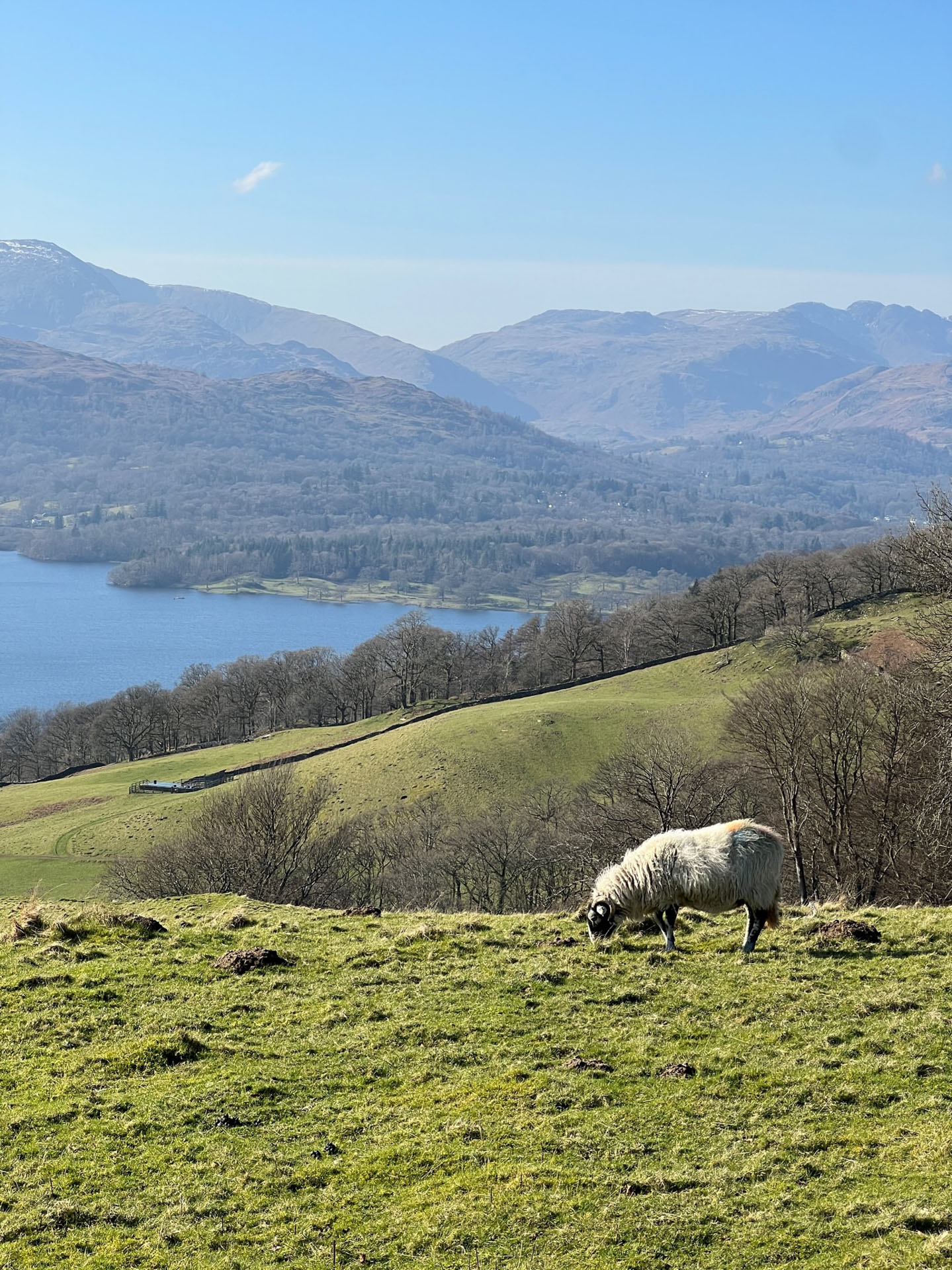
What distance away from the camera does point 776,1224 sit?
919cm

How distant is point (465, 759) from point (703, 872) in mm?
56564

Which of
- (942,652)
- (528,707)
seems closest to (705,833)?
(942,652)

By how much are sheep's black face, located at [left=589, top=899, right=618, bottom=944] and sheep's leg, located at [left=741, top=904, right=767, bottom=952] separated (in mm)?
2171

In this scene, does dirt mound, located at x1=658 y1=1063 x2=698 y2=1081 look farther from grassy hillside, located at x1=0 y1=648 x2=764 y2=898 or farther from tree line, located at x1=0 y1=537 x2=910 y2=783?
tree line, located at x1=0 y1=537 x2=910 y2=783

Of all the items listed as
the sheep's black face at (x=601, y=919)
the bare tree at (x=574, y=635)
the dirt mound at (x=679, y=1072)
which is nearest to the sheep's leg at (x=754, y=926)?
the sheep's black face at (x=601, y=919)

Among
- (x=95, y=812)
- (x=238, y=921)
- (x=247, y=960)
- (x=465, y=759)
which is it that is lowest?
Answer: (x=95, y=812)

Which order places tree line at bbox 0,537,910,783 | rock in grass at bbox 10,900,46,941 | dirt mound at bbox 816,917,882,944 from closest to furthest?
dirt mound at bbox 816,917,882,944 < rock in grass at bbox 10,900,46,941 < tree line at bbox 0,537,910,783

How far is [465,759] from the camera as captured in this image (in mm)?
72500

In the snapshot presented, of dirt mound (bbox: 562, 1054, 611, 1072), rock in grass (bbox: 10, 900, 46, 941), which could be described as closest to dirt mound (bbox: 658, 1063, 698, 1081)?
dirt mound (bbox: 562, 1054, 611, 1072)

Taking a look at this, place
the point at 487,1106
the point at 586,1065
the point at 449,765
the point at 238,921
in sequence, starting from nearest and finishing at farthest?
the point at 487,1106 → the point at 586,1065 → the point at 238,921 → the point at 449,765

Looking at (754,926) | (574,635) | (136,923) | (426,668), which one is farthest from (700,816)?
(426,668)

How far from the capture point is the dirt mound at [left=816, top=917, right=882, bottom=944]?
16.4m

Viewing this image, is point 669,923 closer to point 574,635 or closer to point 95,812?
point 95,812

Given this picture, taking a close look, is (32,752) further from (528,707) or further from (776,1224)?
(776,1224)
